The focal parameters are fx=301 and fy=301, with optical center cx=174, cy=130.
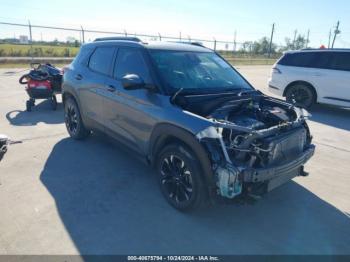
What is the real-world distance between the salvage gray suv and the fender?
0.01m

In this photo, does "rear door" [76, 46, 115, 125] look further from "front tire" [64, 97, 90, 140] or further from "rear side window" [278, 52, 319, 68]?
"rear side window" [278, 52, 319, 68]

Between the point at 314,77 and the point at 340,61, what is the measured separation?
790 mm

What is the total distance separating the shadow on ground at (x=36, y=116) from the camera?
276 inches

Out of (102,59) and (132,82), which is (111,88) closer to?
(102,59)

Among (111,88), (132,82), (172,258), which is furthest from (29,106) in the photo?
(172,258)

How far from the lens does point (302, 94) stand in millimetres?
9258

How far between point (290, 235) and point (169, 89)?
2.11 meters

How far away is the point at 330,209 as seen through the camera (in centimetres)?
365

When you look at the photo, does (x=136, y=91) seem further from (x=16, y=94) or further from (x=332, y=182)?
(x=16, y=94)

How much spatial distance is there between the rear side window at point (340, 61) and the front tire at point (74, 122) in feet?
23.6

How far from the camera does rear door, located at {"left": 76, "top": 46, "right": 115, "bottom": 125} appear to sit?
4641 millimetres

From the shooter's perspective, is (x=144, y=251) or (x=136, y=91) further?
(x=136, y=91)

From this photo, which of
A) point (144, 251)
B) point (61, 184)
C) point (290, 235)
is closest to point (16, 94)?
point (61, 184)

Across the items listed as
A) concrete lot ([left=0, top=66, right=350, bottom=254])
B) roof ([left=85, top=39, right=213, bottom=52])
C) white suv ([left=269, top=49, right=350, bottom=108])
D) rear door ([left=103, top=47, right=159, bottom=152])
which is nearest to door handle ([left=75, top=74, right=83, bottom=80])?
roof ([left=85, top=39, right=213, bottom=52])
